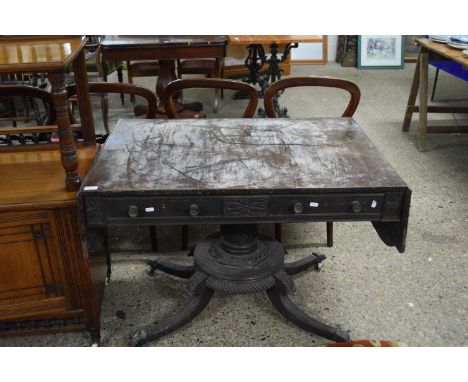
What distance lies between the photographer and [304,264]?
7.43ft

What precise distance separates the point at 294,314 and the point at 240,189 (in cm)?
71

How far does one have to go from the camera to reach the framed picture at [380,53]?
263 inches

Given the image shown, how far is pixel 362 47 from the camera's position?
668cm

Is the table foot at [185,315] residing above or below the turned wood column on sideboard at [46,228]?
below

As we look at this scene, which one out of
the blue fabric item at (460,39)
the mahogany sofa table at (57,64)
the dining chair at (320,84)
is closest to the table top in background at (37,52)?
the mahogany sofa table at (57,64)

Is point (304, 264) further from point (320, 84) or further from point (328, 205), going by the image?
point (320, 84)

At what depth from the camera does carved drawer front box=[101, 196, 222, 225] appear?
1491 millimetres

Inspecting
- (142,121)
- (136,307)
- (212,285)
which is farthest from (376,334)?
(142,121)

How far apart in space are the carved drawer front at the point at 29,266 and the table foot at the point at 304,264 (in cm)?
101

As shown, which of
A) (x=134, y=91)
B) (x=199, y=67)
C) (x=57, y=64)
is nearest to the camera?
(x=57, y=64)

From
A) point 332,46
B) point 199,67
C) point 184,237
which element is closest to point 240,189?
point 184,237

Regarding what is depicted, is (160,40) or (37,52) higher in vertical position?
(37,52)

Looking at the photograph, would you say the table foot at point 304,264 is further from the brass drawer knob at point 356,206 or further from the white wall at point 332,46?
the white wall at point 332,46

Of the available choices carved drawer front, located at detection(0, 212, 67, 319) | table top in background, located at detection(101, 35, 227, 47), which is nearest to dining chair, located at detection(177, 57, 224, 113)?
table top in background, located at detection(101, 35, 227, 47)
